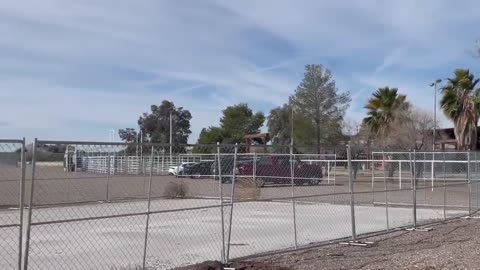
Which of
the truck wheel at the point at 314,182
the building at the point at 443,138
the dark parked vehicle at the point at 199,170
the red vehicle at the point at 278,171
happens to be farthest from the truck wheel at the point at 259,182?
the building at the point at 443,138

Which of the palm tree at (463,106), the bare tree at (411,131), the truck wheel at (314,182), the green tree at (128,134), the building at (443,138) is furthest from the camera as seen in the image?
the green tree at (128,134)

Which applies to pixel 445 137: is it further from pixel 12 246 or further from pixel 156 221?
pixel 12 246

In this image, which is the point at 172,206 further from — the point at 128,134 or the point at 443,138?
the point at 128,134

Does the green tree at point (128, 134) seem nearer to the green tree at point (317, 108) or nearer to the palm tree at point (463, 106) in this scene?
the green tree at point (317, 108)

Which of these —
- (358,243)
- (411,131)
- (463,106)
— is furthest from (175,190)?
(411,131)

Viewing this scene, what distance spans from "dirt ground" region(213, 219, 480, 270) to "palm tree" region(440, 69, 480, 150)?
26754 mm

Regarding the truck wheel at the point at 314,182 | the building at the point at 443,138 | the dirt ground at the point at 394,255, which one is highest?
the building at the point at 443,138

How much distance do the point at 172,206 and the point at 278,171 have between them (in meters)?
5.07

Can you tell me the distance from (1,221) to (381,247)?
1062cm

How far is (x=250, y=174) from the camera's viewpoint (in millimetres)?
22266

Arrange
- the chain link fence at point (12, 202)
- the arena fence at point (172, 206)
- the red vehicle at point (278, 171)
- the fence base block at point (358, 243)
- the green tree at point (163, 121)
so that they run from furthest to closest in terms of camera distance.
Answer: the green tree at point (163, 121) → the red vehicle at point (278, 171) → the fence base block at point (358, 243) → the arena fence at point (172, 206) → the chain link fence at point (12, 202)

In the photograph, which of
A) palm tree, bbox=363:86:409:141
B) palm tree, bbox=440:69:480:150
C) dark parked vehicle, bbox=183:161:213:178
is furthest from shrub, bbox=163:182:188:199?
palm tree, bbox=363:86:409:141

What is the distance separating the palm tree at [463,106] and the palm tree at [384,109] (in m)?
7.92

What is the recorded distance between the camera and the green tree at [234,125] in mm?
87875
